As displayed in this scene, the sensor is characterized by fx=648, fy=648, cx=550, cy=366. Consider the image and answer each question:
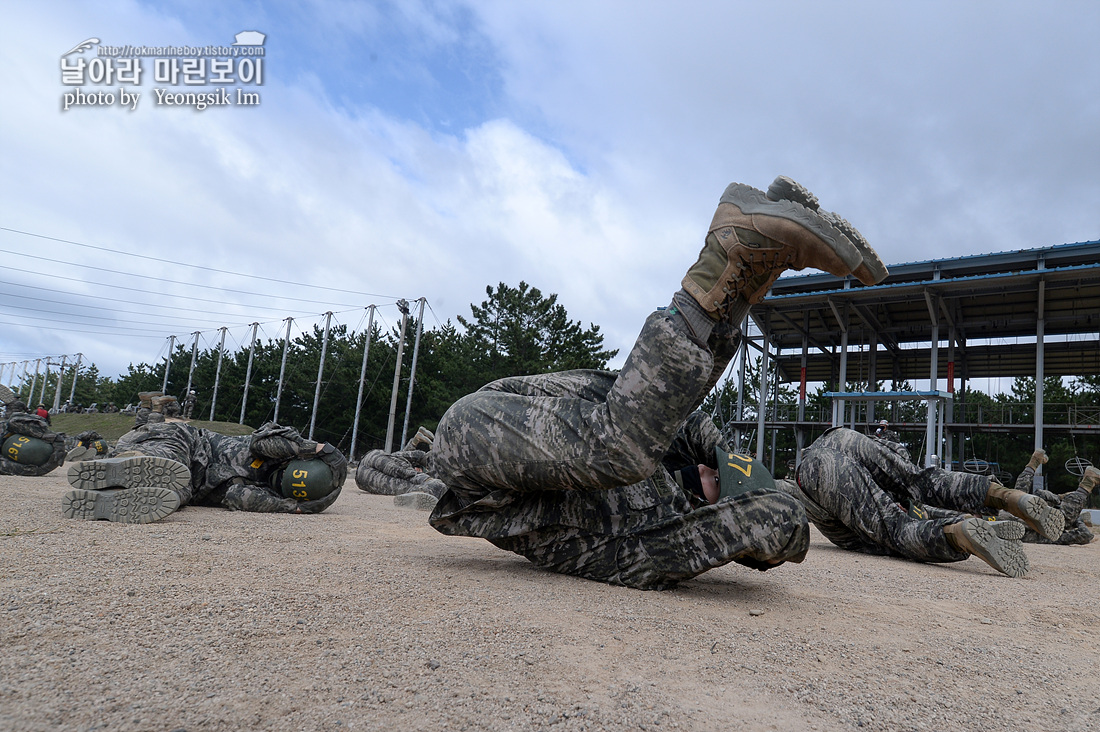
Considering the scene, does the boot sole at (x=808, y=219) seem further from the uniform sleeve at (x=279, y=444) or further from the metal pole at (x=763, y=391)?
the metal pole at (x=763, y=391)

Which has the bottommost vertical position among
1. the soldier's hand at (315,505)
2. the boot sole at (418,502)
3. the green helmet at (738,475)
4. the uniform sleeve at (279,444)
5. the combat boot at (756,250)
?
the boot sole at (418,502)

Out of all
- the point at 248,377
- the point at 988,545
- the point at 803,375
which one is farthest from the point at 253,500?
the point at 248,377

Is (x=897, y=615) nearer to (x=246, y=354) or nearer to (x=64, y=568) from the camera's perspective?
(x=64, y=568)

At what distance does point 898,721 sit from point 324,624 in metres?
1.27

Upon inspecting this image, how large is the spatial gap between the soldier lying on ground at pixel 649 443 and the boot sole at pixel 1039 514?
2408 mm

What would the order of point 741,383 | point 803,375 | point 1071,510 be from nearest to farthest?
point 1071,510 < point 803,375 < point 741,383

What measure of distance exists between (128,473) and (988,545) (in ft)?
15.9

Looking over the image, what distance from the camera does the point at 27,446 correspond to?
7348 millimetres

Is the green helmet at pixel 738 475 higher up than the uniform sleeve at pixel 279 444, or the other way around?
the green helmet at pixel 738 475

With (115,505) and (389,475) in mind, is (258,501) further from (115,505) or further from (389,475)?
(389,475)

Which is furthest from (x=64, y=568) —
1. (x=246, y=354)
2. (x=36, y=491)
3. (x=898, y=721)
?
(x=246, y=354)

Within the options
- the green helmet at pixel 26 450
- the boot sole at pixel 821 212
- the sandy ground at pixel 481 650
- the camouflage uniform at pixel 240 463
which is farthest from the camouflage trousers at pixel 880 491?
the green helmet at pixel 26 450

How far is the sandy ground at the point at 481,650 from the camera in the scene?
1127 mm

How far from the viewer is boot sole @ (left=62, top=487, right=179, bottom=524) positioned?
3.52 metres
